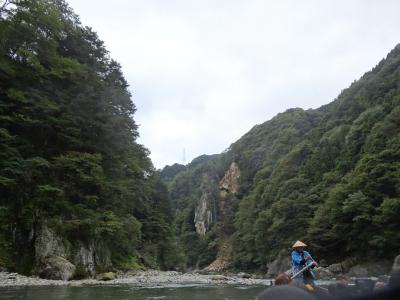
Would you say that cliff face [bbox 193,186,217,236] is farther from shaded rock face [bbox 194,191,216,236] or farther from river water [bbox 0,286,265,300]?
river water [bbox 0,286,265,300]

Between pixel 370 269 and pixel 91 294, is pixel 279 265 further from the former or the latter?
pixel 91 294

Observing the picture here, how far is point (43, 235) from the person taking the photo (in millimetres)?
17438

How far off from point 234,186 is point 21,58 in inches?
3317

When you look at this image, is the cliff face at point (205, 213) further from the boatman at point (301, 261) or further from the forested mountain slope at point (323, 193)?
the boatman at point (301, 261)

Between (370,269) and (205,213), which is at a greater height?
(205,213)

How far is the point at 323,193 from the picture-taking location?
49.5 meters

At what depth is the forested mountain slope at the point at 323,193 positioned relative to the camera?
37188 mm

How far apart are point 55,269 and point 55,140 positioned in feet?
23.9

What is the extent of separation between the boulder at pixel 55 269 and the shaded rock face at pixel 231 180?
84.5 meters

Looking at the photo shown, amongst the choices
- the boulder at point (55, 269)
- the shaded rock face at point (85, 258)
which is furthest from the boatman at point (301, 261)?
the shaded rock face at point (85, 258)

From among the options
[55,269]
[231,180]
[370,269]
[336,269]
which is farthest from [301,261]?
[231,180]

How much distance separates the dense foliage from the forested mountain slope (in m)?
22.5

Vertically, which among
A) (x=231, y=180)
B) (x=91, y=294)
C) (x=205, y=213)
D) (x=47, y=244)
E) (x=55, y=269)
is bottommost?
(x=91, y=294)

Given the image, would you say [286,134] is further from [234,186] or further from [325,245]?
[325,245]
